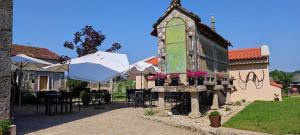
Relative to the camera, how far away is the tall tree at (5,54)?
6609 mm

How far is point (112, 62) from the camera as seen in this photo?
47.4ft

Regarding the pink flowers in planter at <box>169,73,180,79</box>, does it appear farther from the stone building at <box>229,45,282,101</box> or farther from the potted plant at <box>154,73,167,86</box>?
the stone building at <box>229,45,282,101</box>

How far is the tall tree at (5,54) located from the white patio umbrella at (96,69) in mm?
7323

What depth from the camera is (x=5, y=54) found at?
265 inches

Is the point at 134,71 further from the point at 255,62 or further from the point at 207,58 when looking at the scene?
the point at 255,62

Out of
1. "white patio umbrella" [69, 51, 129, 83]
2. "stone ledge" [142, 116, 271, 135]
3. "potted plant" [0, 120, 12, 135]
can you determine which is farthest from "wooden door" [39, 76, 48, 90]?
"potted plant" [0, 120, 12, 135]

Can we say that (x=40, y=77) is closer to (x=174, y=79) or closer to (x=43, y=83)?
(x=43, y=83)

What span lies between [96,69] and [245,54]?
1134 cm

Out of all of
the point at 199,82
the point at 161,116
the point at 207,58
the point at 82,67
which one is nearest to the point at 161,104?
the point at 161,116

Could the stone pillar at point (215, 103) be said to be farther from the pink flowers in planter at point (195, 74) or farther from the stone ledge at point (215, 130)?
the stone ledge at point (215, 130)

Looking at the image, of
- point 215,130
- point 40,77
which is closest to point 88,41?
point 40,77

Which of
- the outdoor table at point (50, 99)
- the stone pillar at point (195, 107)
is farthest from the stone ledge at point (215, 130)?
the outdoor table at point (50, 99)

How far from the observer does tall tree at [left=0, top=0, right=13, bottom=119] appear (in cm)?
661

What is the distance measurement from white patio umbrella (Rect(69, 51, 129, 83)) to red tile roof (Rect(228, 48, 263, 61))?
30.5 ft
